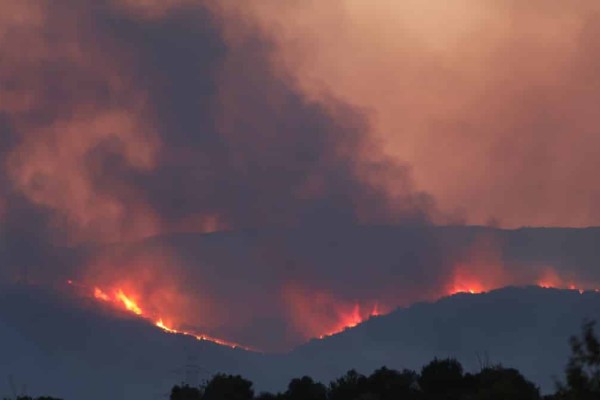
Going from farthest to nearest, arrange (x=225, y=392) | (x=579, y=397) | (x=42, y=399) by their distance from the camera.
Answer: (x=42, y=399) < (x=225, y=392) < (x=579, y=397)

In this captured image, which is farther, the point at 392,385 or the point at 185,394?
the point at 185,394

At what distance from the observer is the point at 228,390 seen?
118 m

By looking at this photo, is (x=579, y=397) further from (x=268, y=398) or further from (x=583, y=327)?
(x=268, y=398)

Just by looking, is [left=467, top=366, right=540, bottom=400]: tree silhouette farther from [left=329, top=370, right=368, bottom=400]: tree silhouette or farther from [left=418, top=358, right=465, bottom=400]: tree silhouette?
[left=329, top=370, right=368, bottom=400]: tree silhouette

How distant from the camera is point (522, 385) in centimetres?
9050

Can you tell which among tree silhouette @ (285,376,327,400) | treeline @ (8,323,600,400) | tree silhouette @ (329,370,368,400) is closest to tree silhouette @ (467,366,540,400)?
treeline @ (8,323,600,400)

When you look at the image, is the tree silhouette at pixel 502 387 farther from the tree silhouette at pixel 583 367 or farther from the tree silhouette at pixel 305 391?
the tree silhouette at pixel 583 367

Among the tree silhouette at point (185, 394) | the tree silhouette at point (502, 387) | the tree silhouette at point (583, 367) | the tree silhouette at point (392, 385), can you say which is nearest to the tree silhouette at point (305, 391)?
the tree silhouette at point (392, 385)

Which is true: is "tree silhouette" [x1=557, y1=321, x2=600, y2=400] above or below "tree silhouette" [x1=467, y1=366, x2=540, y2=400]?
below

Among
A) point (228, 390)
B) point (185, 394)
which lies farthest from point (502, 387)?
A: point (185, 394)

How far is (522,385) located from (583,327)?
43725 millimetres

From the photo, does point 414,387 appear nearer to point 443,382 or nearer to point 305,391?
point 443,382

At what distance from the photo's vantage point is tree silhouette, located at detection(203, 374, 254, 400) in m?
117

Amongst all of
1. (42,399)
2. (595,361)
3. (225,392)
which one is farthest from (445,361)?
(595,361)
